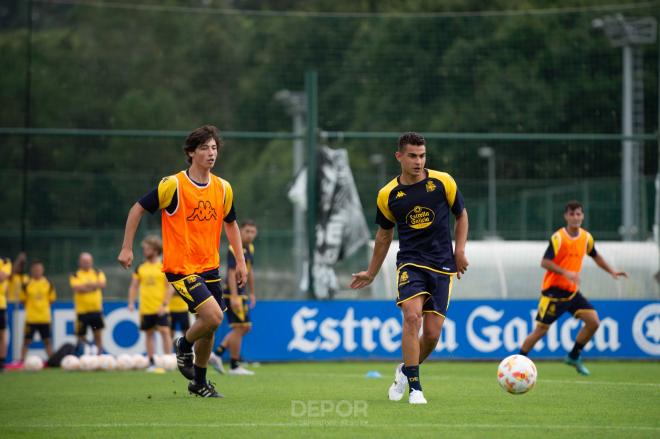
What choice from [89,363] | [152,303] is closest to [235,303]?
[152,303]

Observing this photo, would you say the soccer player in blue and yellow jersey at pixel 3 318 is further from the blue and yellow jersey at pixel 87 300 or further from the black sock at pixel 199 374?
the black sock at pixel 199 374

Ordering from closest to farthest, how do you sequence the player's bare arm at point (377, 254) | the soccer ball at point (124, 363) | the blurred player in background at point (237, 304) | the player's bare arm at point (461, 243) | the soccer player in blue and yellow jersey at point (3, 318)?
the player's bare arm at point (461, 243) → the player's bare arm at point (377, 254) → the blurred player in background at point (237, 304) → the soccer player in blue and yellow jersey at point (3, 318) → the soccer ball at point (124, 363)

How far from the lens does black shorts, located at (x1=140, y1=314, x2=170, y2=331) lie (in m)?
16.8

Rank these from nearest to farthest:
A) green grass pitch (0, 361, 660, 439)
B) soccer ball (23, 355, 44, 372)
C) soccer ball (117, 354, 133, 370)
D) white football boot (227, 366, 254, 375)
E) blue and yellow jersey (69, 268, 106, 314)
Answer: green grass pitch (0, 361, 660, 439)
white football boot (227, 366, 254, 375)
soccer ball (117, 354, 133, 370)
soccer ball (23, 355, 44, 372)
blue and yellow jersey (69, 268, 106, 314)

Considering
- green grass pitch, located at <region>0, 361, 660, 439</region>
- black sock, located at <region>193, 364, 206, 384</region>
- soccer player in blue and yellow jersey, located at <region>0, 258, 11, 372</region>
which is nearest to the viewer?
green grass pitch, located at <region>0, 361, 660, 439</region>

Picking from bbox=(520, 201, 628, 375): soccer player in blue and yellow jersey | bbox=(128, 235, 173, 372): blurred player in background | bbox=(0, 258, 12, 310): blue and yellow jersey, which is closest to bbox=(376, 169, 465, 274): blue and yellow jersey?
bbox=(520, 201, 628, 375): soccer player in blue and yellow jersey

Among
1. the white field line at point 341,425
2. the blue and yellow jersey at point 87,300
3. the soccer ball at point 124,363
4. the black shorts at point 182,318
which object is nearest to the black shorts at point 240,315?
the black shorts at point 182,318

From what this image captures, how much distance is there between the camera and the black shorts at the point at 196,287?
31.8ft

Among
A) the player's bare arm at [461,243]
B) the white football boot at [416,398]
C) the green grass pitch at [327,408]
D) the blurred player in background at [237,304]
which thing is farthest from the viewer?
the blurred player in background at [237,304]

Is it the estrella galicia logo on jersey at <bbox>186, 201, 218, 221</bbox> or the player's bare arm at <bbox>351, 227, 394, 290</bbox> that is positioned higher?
the estrella galicia logo on jersey at <bbox>186, 201, 218, 221</bbox>

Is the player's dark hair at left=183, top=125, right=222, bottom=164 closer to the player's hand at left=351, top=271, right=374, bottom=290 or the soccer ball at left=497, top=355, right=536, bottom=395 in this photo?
the player's hand at left=351, top=271, right=374, bottom=290

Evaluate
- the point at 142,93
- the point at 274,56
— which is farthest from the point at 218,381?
the point at 142,93

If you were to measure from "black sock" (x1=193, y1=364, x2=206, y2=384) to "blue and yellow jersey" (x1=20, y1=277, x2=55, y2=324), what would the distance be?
8.04 meters

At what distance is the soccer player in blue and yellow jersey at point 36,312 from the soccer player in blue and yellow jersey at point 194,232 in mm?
8216
